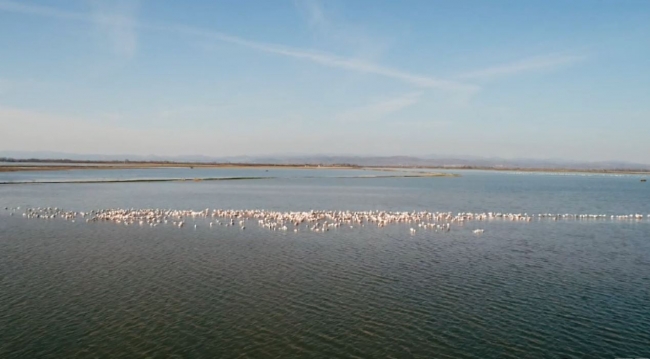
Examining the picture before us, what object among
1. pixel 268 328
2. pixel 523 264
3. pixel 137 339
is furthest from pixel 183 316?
pixel 523 264

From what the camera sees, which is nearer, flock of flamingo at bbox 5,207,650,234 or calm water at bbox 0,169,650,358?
calm water at bbox 0,169,650,358

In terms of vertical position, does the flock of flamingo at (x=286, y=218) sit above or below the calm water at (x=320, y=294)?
above

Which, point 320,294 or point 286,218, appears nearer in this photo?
point 320,294

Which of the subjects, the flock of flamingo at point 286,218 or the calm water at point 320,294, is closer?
the calm water at point 320,294

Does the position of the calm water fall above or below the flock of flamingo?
below

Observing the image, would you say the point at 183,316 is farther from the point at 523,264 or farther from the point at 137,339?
the point at 523,264
